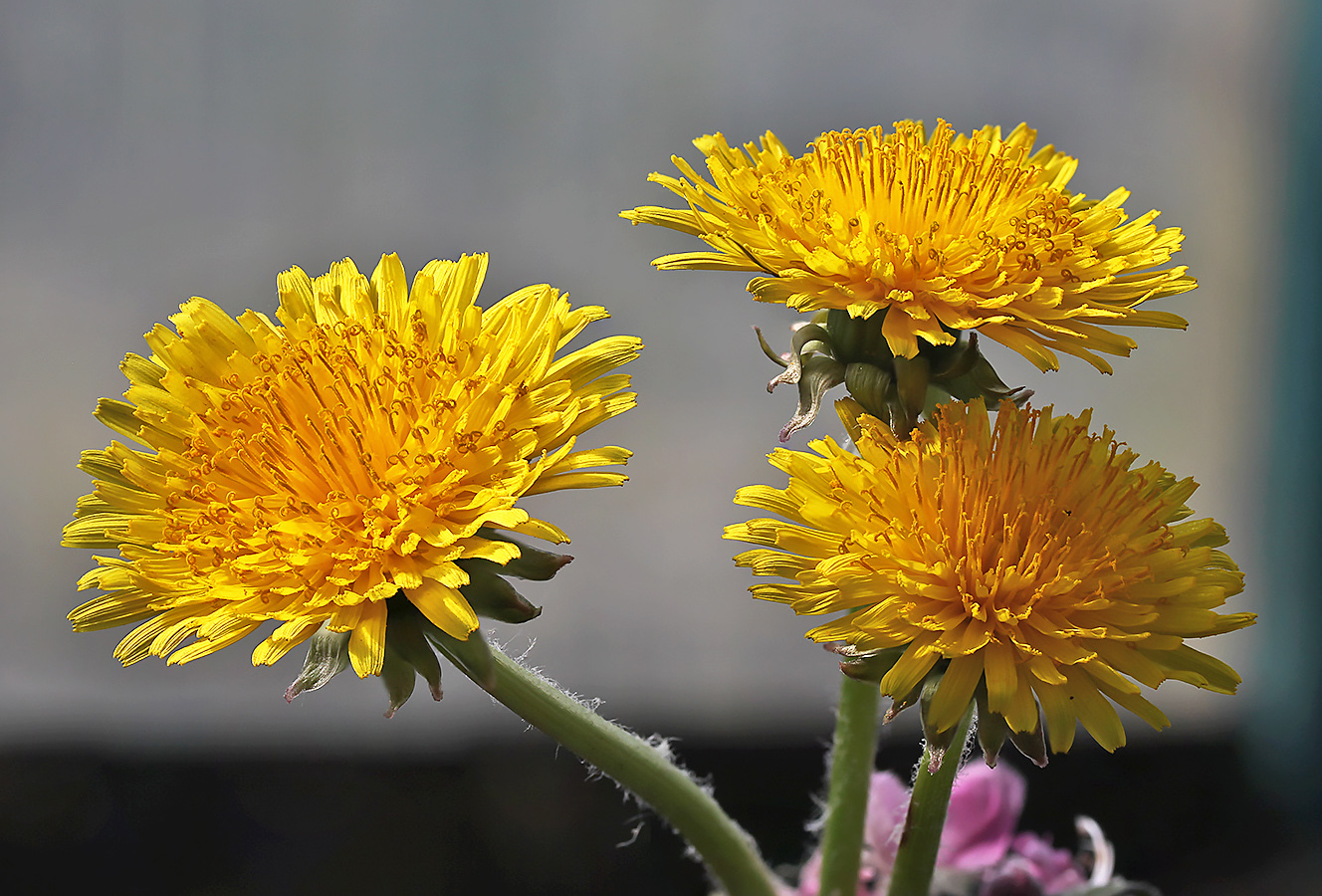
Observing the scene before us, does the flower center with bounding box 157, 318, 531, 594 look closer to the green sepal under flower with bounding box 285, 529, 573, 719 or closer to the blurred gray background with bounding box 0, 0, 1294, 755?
the green sepal under flower with bounding box 285, 529, 573, 719

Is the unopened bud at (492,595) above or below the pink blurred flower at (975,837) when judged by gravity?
above

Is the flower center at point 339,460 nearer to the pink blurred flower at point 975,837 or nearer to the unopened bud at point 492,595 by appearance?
the unopened bud at point 492,595

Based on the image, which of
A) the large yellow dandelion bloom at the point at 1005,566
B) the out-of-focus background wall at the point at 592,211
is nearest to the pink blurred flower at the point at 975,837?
the large yellow dandelion bloom at the point at 1005,566

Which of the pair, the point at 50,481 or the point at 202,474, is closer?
the point at 202,474

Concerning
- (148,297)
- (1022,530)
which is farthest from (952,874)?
(148,297)

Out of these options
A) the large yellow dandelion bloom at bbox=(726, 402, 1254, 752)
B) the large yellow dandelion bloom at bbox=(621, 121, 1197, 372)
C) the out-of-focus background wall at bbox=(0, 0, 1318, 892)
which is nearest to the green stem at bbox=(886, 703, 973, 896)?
the large yellow dandelion bloom at bbox=(726, 402, 1254, 752)

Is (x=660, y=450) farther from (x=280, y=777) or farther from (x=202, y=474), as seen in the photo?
(x=202, y=474)
